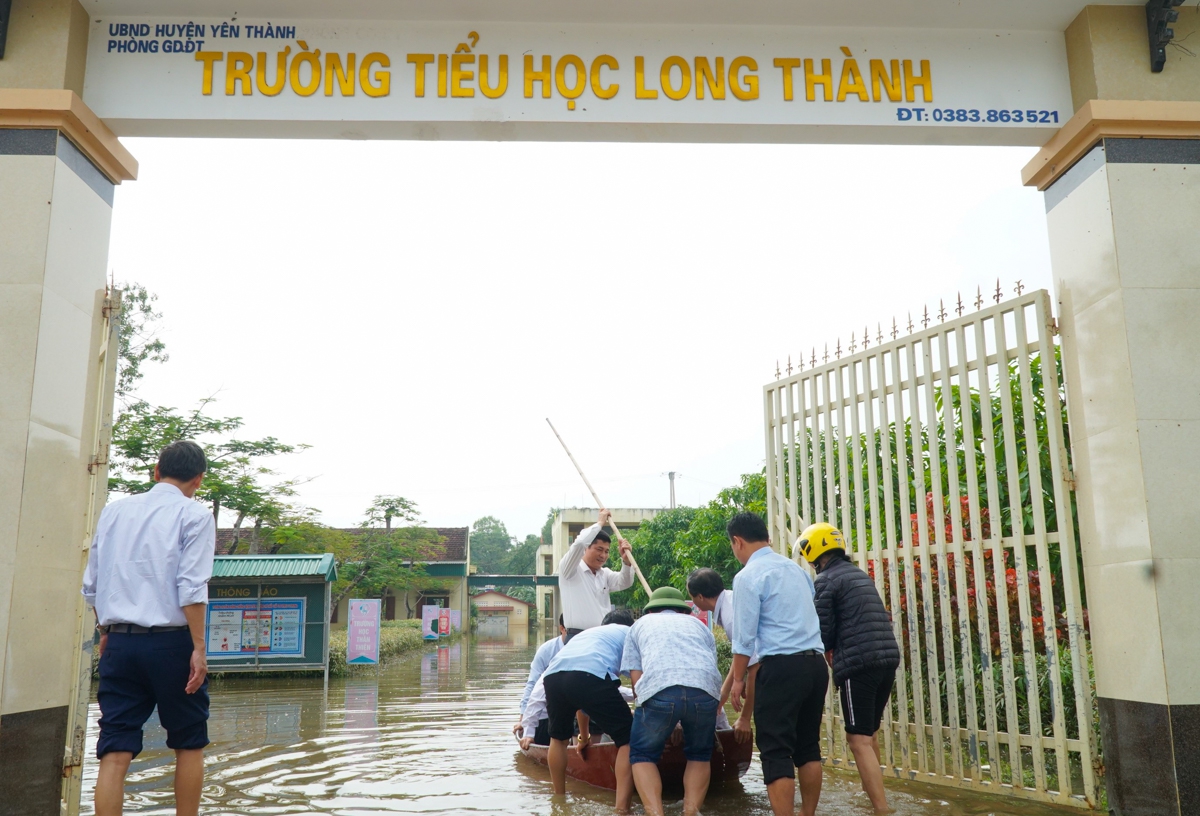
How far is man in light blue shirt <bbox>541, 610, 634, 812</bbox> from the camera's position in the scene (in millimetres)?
5301

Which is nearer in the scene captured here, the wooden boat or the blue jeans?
the blue jeans

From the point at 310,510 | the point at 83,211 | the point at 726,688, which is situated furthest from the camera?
the point at 310,510

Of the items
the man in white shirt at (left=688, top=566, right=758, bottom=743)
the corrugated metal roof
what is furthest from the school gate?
the corrugated metal roof

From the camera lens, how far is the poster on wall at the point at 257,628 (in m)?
15.4

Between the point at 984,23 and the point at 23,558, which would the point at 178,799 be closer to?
the point at 23,558

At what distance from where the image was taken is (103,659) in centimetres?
394

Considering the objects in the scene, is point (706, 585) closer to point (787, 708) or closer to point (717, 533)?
point (787, 708)

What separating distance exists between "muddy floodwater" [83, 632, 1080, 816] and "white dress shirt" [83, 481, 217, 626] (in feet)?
6.13

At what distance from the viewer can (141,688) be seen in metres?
4.05

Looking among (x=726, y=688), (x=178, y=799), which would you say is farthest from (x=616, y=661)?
(x=178, y=799)

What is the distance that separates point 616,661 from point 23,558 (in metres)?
3.14

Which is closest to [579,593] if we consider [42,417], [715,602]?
[715,602]

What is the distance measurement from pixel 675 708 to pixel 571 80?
11.4 feet

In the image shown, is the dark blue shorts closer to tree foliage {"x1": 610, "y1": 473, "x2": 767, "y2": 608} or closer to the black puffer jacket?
the black puffer jacket
